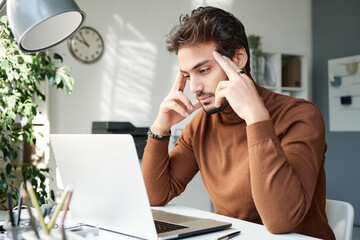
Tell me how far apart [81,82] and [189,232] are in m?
2.91

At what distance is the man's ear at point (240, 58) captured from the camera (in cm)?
158

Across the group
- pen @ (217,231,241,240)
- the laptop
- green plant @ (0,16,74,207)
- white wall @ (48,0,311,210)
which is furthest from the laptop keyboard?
white wall @ (48,0,311,210)

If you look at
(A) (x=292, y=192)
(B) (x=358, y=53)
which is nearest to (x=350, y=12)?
(B) (x=358, y=53)

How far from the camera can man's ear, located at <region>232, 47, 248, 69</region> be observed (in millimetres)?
1579

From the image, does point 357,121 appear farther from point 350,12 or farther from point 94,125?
point 94,125

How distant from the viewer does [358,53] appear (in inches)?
181

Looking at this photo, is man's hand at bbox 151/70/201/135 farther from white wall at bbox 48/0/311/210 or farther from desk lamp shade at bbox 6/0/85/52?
white wall at bbox 48/0/311/210

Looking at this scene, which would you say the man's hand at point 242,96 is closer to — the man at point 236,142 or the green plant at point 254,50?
the man at point 236,142

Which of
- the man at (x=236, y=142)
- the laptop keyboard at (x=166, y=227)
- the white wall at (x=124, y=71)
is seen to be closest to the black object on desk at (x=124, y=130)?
the white wall at (x=124, y=71)

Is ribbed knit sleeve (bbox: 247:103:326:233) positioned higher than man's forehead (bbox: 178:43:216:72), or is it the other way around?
man's forehead (bbox: 178:43:216:72)

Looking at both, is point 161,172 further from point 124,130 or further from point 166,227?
point 124,130

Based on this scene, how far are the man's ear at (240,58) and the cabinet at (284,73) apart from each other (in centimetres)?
296

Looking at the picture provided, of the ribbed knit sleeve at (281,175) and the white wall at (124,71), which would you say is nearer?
the ribbed knit sleeve at (281,175)

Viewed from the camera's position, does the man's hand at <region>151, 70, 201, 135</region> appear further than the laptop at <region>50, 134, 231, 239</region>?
Yes
